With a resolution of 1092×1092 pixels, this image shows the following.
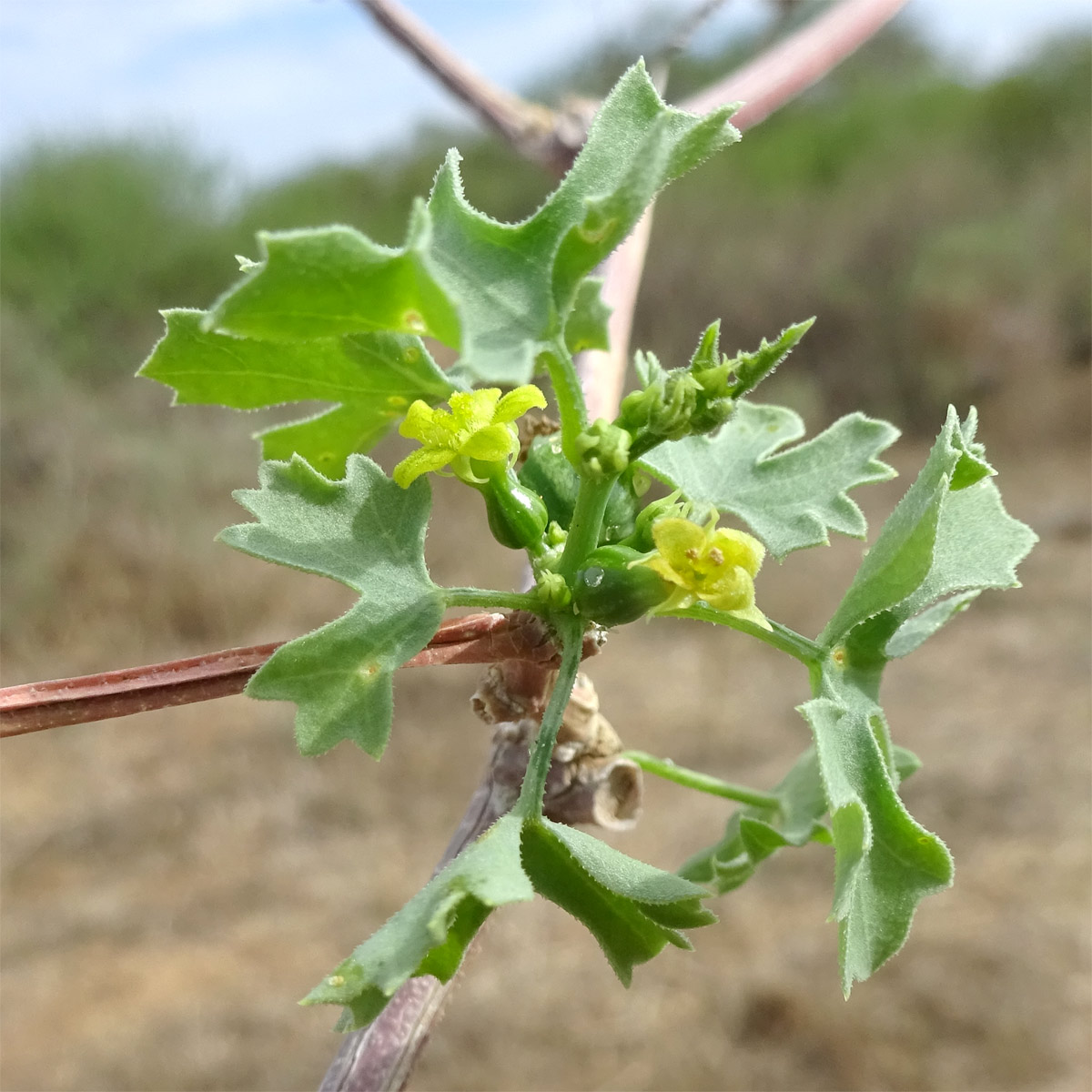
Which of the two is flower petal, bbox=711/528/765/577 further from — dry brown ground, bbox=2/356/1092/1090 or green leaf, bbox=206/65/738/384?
dry brown ground, bbox=2/356/1092/1090

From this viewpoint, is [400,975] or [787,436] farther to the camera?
[787,436]

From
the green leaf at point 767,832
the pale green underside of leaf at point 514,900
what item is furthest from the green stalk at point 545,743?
the green leaf at point 767,832

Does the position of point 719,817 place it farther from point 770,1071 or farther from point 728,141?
point 728,141

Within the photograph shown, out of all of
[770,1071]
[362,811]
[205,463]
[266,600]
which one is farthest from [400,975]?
[205,463]

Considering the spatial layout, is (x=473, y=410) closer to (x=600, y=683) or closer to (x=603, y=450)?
(x=603, y=450)

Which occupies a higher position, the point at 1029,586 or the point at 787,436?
the point at 787,436

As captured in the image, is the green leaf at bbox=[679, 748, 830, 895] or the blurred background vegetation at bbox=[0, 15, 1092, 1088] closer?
the green leaf at bbox=[679, 748, 830, 895]

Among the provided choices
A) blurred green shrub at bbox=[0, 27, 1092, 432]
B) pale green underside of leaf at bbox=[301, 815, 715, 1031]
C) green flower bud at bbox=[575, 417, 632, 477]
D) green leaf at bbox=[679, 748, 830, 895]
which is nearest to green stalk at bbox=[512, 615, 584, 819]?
pale green underside of leaf at bbox=[301, 815, 715, 1031]

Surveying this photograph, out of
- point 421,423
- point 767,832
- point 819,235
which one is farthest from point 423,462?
point 819,235
